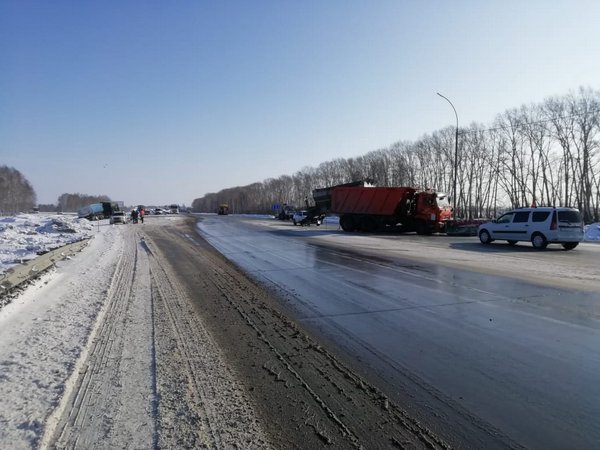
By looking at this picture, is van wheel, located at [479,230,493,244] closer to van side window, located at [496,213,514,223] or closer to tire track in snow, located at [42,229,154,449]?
van side window, located at [496,213,514,223]

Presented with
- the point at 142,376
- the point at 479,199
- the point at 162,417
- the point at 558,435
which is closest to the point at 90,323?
the point at 142,376

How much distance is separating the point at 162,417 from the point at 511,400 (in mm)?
3195

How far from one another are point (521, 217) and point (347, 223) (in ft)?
52.6

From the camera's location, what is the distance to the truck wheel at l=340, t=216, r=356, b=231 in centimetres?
3419

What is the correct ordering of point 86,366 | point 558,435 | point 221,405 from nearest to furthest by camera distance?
1. point 558,435
2. point 221,405
3. point 86,366

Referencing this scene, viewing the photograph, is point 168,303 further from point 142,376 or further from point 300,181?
point 300,181

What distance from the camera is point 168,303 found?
27.1 feet

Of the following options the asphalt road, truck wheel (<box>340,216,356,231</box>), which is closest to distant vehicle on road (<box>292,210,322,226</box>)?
truck wheel (<box>340,216,356,231</box>)

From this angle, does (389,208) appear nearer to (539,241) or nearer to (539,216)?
(539,216)

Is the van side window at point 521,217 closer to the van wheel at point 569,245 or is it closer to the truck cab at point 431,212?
the van wheel at point 569,245

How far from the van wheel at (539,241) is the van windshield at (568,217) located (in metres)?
1.05

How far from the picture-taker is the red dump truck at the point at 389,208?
29.5m

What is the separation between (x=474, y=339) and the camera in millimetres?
5730

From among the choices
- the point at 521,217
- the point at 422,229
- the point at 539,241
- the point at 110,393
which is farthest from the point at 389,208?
the point at 110,393
